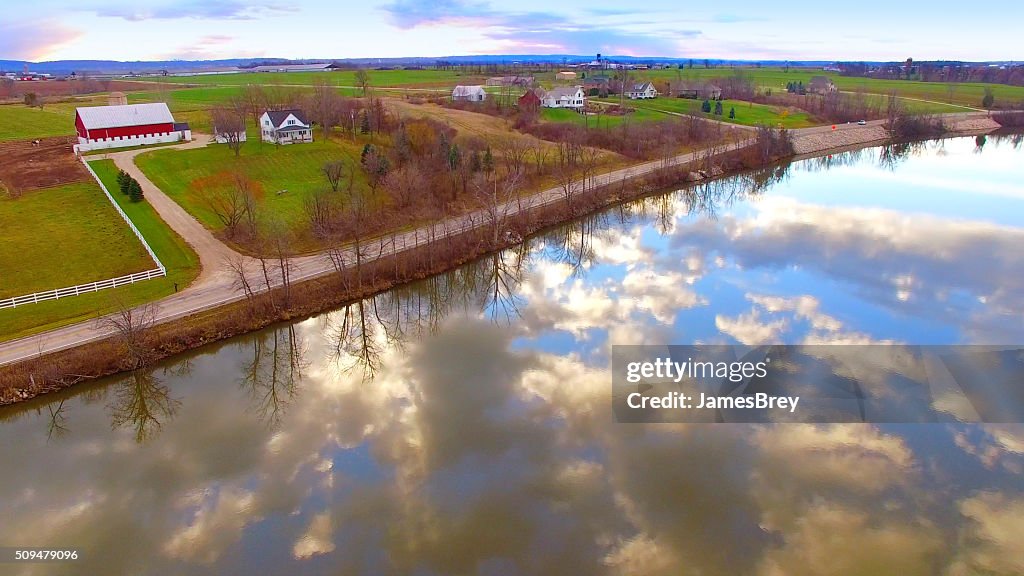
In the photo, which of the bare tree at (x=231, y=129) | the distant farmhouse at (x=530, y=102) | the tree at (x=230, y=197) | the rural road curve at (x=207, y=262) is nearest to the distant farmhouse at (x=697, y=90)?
the distant farmhouse at (x=530, y=102)

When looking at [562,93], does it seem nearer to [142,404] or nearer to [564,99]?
[564,99]

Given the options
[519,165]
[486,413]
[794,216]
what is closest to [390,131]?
[519,165]

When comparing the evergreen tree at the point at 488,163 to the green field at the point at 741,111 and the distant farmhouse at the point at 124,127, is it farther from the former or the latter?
the green field at the point at 741,111

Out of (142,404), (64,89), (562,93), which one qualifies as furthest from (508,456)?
(64,89)

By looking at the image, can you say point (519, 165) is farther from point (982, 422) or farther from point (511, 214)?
point (982, 422)

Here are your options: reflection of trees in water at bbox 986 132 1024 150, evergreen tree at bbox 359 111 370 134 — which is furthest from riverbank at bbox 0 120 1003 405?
reflection of trees in water at bbox 986 132 1024 150

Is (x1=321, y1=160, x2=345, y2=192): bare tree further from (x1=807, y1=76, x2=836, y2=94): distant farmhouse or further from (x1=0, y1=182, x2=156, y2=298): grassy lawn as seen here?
(x1=807, y1=76, x2=836, y2=94): distant farmhouse
